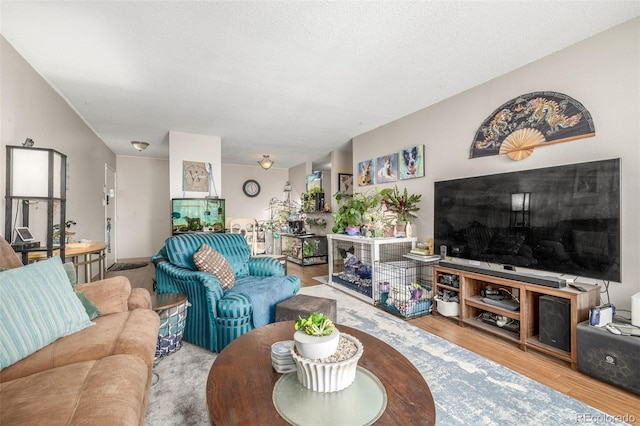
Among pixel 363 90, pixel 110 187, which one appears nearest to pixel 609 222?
pixel 363 90

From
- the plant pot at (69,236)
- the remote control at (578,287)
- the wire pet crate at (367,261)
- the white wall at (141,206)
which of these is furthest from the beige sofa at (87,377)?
the white wall at (141,206)

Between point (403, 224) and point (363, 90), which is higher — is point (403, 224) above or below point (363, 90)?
below

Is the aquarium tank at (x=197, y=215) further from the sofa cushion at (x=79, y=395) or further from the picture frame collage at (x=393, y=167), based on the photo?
the sofa cushion at (x=79, y=395)

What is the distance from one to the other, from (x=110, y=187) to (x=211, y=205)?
292 cm

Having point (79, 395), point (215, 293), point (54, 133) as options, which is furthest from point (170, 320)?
point (54, 133)

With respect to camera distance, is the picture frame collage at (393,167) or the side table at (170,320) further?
the picture frame collage at (393,167)

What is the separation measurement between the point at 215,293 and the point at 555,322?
261 centimetres

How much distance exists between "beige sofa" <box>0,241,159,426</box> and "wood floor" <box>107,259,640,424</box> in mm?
2275

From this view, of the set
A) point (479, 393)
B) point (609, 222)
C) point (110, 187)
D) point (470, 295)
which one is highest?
point (110, 187)

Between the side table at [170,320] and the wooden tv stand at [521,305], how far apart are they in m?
2.49

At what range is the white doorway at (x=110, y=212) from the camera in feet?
18.2

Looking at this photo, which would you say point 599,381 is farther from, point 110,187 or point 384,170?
point 110,187

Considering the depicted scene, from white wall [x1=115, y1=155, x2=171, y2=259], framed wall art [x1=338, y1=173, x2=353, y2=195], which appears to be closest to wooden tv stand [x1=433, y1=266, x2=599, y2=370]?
framed wall art [x1=338, y1=173, x2=353, y2=195]

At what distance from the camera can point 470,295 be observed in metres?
2.76
